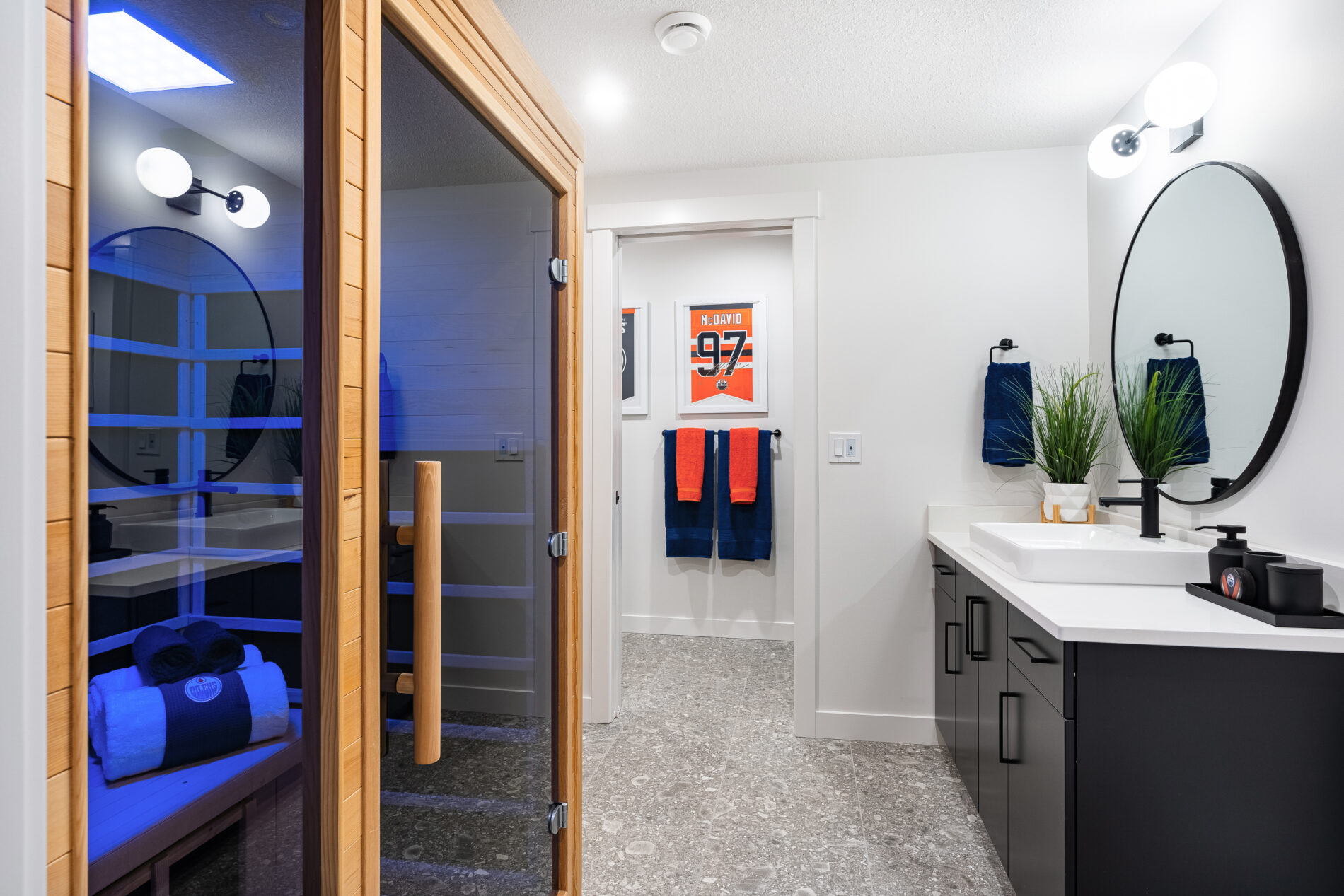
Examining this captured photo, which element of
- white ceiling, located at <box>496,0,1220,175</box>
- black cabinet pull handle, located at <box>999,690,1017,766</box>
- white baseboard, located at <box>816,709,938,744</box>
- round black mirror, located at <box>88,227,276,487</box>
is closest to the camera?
round black mirror, located at <box>88,227,276,487</box>

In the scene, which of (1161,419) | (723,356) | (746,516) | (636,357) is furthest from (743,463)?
(1161,419)

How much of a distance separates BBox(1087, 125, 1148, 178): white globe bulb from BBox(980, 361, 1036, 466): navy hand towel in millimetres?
703

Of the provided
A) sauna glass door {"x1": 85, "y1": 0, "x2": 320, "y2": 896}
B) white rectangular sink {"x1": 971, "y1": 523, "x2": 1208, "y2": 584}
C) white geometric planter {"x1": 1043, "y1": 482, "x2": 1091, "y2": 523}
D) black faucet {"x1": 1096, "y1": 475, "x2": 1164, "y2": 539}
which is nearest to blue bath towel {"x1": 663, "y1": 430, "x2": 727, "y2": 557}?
white geometric planter {"x1": 1043, "y1": 482, "x2": 1091, "y2": 523}

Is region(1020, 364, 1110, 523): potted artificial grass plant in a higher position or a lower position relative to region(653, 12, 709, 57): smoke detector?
lower

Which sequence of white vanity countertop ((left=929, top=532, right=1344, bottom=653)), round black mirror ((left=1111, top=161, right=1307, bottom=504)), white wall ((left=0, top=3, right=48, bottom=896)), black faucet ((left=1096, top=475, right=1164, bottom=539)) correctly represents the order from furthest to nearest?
1. black faucet ((left=1096, top=475, right=1164, bottom=539))
2. round black mirror ((left=1111, top=161, right=1307, bottom=504))
3. white vanity countertop ((left=929, top=532, right=1344, bottom=653))
4. white wall ((left=0, top=3, right=48, bottom=896))

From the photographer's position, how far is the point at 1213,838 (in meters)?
1.29

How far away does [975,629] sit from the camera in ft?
6.82

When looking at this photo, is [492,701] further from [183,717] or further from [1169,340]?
[1169,340]

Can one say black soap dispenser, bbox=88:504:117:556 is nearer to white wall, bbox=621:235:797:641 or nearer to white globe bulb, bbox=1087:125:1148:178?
white globe bulb, bbox=1087:125:1148:178

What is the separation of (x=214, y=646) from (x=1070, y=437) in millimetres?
2561

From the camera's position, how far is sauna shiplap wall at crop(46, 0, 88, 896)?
0.50 meters

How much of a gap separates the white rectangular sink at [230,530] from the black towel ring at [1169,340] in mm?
2205

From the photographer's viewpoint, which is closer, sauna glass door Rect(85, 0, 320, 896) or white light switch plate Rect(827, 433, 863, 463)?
sauna glass door Rect(85, 0, 320, 896)

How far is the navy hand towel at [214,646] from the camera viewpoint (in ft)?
2.19
